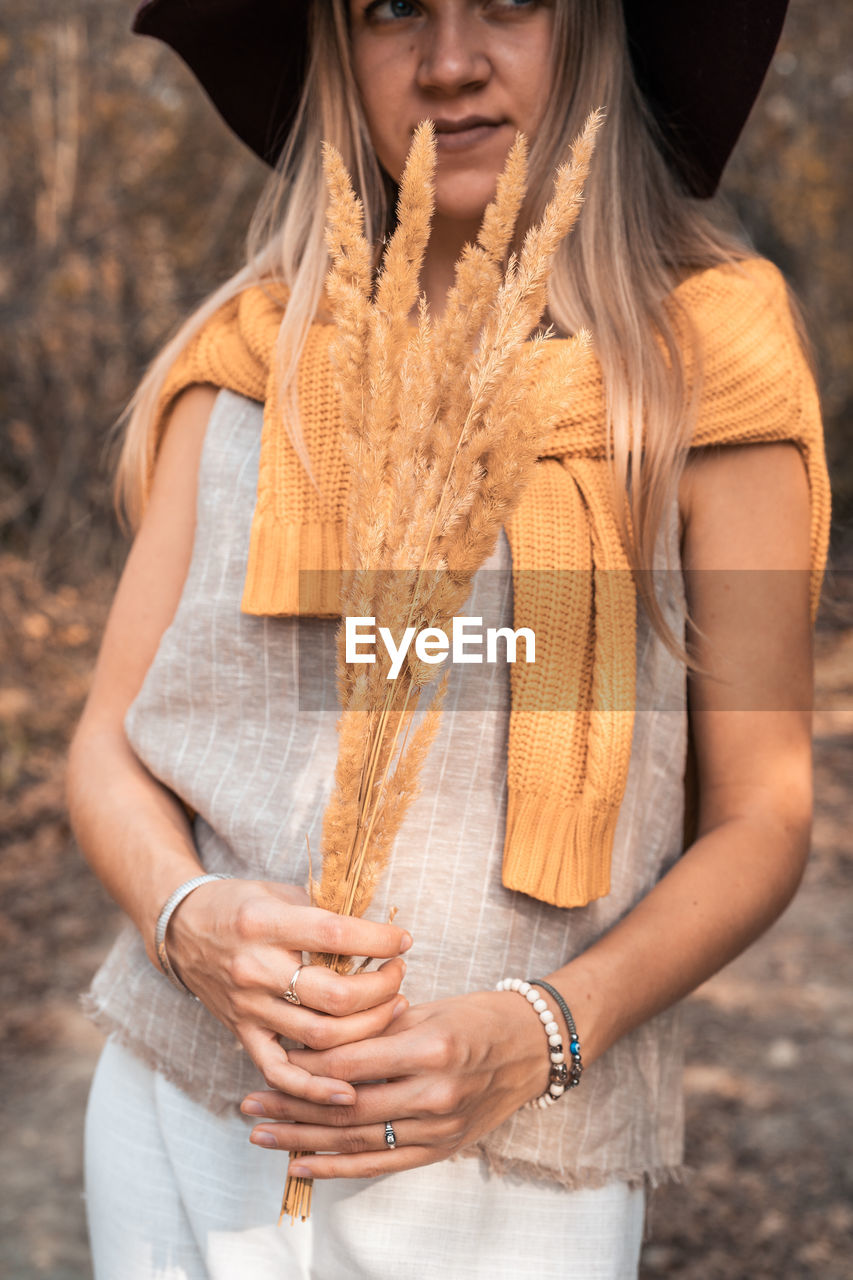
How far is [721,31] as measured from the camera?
143 centimetres

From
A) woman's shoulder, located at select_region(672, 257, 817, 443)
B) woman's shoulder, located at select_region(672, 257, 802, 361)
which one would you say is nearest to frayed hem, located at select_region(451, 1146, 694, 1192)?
woman's shoulder, located at select_region(672, 257, 817, 443)

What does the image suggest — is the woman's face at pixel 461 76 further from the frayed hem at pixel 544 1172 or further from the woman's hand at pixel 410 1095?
the frayed hem at pixel 544 1172

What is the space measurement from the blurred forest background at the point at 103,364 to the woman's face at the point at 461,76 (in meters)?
2.76

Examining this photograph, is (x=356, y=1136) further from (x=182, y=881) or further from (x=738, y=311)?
(x=738, y=311)

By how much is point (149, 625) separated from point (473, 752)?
0.46m

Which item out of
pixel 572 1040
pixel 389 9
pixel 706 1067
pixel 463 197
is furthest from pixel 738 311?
pixel 706 1067

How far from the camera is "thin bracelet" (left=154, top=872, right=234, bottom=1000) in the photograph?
1216 mm

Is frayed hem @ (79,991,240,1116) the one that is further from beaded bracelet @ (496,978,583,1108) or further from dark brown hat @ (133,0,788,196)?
dark brown hat @ (133,0,788,196)

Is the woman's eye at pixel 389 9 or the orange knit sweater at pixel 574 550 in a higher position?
the woman's eye at pixel 389 9

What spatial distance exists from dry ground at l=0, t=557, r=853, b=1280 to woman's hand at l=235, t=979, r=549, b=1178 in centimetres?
197

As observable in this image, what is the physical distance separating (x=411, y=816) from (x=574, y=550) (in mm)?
338

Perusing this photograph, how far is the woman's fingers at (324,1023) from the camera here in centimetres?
102

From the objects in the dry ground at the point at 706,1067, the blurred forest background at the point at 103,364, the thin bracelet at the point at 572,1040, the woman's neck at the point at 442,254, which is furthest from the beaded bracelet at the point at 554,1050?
the blurred forest background at the point at 103,364

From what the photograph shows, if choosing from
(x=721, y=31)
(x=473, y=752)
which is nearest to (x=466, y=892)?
(x=473, y=752)
